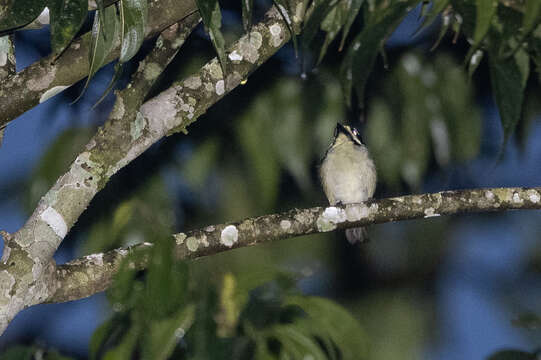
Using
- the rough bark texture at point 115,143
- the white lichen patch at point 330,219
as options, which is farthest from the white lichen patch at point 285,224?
the rough bark texture at point 115,143

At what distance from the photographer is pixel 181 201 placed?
590cm

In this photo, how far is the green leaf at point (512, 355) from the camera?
260 centimetres

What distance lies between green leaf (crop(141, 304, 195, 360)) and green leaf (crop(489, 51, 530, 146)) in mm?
1094

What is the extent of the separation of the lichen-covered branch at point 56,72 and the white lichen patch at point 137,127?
0.30 meters

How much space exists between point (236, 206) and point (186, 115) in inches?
95.5

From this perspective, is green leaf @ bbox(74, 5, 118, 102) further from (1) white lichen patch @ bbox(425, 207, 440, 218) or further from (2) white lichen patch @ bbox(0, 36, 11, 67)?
(1) white lichen patch @ bbox(425, 207, 440, 218)

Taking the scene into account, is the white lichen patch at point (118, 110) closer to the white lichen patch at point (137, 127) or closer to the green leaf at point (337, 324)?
the white lichen patch at point (137, 127)

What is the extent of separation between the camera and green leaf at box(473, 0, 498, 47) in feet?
7.57

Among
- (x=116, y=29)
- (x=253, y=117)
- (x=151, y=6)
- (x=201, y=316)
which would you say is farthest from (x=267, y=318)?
(x=253, y=117)

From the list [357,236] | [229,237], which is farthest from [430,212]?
[357,236]

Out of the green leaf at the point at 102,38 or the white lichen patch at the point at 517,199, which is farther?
the white lichen patch at the point at 517,199

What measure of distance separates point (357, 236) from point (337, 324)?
4538 mm

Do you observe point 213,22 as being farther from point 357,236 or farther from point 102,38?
point 357,236

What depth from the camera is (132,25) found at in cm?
308
